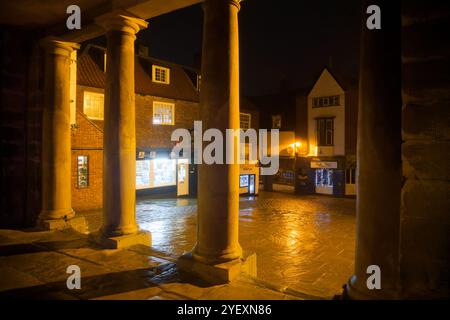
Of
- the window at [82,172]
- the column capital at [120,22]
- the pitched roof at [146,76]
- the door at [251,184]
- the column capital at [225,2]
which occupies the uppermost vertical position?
the pitched roof at [146,76]

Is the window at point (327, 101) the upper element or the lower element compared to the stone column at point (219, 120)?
upper

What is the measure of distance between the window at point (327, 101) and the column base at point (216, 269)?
22.9 m

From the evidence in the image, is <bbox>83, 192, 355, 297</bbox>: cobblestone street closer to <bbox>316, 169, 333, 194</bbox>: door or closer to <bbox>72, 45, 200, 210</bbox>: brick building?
<bbox>72, 45, 200, 210</bbox>: brick building

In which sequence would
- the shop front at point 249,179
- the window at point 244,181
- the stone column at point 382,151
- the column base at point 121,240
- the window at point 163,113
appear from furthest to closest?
the shop front at point 249,179 < the window at point 244,181 < the window at point 163,113 < the column base at point 121,240 < the stone column at point 382,151

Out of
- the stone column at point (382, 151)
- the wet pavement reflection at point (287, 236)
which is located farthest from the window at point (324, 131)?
the stone column at point (382, 151)

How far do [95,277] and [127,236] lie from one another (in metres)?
1.45

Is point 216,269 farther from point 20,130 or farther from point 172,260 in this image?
point 20,130

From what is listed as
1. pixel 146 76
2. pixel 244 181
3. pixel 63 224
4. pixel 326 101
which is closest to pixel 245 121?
pixel 244 181

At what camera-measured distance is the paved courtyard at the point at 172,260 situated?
4191 mm

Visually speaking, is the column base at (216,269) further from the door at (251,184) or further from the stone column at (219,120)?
the door at (251,184)

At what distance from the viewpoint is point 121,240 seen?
6000 millimetres

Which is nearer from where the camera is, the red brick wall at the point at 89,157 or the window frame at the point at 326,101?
the red brick wall at the point at 89,157

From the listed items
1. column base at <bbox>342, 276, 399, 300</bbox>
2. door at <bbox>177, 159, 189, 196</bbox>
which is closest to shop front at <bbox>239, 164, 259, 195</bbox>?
door at <bbox>177, 159, 189, 196</bbox>

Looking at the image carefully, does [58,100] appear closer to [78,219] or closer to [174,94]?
[78,219]
